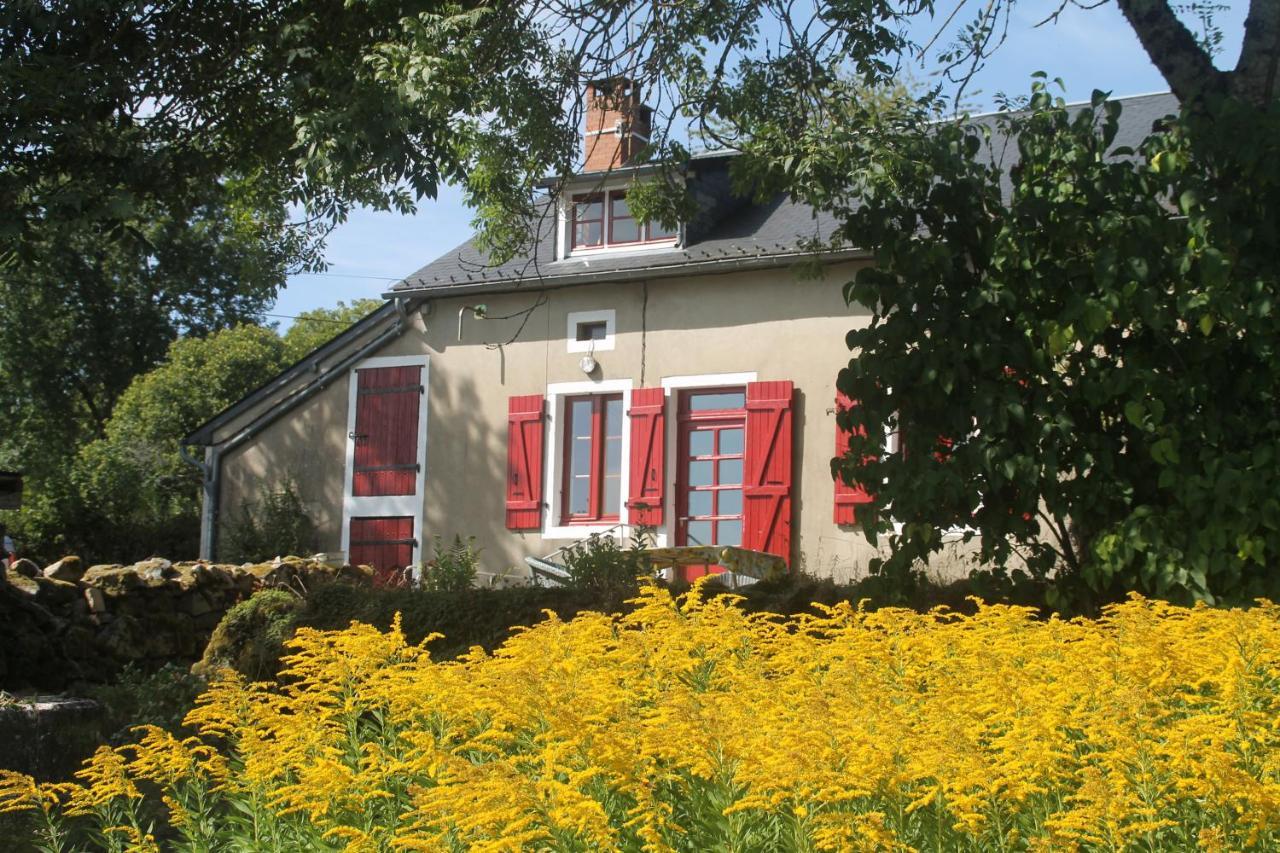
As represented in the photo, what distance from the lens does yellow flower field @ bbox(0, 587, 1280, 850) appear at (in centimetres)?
337

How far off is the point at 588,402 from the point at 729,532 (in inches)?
90.3

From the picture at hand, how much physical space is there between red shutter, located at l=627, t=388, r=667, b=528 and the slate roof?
1390 millimetres

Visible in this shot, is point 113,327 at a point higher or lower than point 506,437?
higher

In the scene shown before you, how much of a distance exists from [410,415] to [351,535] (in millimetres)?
1594

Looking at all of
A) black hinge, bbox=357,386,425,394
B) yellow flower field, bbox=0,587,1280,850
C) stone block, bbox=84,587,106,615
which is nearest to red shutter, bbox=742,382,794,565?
black hinge, bbox=357,386,425,394

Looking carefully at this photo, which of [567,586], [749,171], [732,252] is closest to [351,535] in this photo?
[732,252]

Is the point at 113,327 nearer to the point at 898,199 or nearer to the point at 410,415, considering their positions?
the point at 410,415

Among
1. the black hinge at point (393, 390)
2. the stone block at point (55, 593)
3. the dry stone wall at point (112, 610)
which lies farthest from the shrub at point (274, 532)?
the stone block at point (55, 593)

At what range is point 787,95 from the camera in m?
10.3

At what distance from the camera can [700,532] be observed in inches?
584

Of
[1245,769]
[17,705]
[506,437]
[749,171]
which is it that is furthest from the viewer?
[506,437]

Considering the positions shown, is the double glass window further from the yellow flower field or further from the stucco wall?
the yellow flower field

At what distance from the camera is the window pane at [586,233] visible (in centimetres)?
1661

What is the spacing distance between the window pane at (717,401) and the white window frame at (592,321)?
116 cm
